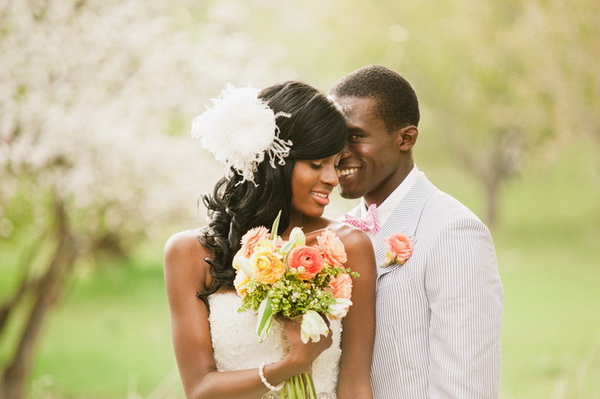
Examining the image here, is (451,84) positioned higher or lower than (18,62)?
lower

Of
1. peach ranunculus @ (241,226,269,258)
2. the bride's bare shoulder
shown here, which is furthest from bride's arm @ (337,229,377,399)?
the bride's bare shoulder

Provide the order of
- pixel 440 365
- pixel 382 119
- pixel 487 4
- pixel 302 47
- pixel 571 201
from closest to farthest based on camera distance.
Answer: pixel 440 365, pixel 382 119, pixel 302 47, pixel 487 4, pixel 571 201

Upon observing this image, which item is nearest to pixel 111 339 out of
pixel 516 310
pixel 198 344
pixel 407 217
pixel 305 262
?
pixel 516 310

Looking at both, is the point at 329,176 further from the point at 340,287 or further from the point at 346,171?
the point at 340,287

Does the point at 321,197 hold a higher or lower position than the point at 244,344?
higher

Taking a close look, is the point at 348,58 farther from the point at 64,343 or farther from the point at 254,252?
the point at 254,252

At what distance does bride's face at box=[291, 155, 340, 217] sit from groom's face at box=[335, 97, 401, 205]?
0.84 ft

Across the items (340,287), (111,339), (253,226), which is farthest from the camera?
(111,339)

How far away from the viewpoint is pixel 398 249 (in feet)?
9.85

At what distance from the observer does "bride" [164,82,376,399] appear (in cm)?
291

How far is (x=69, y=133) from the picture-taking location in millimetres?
7988

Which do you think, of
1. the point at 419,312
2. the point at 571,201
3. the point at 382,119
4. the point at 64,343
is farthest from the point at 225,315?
the point at 571,201

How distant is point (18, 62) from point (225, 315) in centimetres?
595

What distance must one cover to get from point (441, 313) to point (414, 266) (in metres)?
0.22
